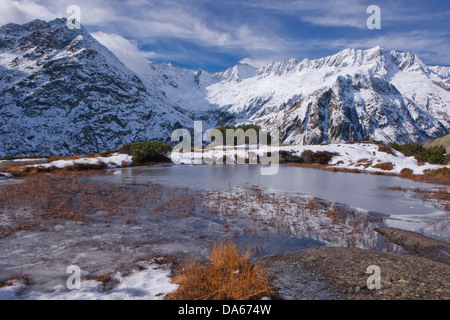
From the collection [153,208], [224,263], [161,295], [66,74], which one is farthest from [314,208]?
[66,74]

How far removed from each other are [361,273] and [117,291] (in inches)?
220

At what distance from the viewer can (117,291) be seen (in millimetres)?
5148

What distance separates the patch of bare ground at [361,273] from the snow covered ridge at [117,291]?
102 inches

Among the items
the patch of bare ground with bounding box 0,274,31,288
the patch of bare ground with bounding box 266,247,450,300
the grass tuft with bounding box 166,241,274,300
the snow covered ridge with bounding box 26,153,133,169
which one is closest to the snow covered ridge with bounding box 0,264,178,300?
the patch of bare ground with bounding box 0,274,31,288

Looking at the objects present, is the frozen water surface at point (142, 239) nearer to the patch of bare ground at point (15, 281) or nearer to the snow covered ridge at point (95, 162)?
the patch of bare ground at point (15, 281)

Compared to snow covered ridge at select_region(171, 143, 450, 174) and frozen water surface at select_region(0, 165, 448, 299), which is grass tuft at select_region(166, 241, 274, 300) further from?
snow covered ridge at select_region(171, 143, 450, 174)

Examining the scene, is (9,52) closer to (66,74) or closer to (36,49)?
(36,49)

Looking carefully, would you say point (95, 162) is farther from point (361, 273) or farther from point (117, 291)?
point (361, 273)

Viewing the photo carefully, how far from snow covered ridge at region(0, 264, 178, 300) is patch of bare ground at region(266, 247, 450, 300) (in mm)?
2579

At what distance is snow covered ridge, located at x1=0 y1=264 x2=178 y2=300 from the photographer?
4.87m

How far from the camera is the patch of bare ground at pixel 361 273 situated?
4965 mm

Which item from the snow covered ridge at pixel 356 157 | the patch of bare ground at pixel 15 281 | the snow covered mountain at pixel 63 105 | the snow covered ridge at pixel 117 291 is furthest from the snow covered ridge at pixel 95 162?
the snow covered mountain at pixel 63 105

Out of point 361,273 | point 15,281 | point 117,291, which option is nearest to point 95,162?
point 15,281

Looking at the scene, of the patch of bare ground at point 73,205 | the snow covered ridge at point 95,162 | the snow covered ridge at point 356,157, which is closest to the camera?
the patch of bare ground at point 73,205
